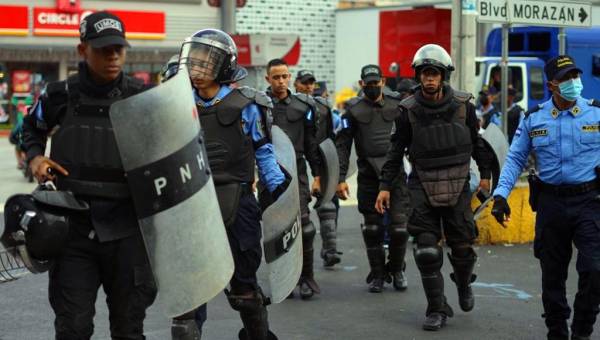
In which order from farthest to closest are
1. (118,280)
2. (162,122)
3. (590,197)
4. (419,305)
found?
(419,305), (590,197), (118,280), (162,122)

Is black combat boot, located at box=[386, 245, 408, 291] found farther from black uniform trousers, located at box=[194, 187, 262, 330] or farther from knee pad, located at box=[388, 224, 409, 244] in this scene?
black uniform trousers, located at box=[194, 187, 262, 330]

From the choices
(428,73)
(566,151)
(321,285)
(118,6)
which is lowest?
(321,285)

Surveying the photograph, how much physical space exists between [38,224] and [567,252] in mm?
3304

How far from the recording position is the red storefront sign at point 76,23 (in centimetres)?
3412

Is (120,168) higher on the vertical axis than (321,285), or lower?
higher

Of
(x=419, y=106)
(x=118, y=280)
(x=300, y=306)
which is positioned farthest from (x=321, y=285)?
(x=118, y=280)

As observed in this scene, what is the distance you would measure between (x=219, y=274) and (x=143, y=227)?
0.40 meters

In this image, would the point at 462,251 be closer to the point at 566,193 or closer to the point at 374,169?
the point at 566,193

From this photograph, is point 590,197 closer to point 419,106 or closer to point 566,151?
point 566,151

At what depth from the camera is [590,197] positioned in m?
6.48

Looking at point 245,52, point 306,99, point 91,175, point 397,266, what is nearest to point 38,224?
point 91,175

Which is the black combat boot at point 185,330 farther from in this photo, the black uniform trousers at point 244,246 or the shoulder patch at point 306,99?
the shoulder patch at point 306,99

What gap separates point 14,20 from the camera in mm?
33500

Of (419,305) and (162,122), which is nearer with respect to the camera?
(162,122)
